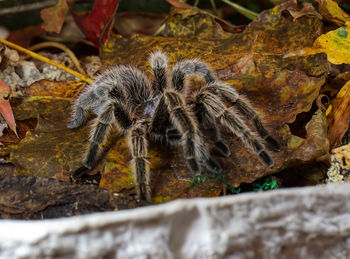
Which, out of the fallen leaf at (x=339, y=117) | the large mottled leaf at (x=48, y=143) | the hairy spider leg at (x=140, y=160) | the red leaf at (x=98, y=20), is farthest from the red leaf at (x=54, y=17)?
the fallen leaf at (x=339, y=117)

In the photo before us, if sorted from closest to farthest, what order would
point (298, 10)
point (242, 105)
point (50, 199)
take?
point (50, 199), point (242, 105), point (298, 10)

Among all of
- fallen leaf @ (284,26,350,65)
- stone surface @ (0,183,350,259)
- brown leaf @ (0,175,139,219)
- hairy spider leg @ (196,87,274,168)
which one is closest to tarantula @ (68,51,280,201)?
hairy spider leg @ (196,87,274,168)

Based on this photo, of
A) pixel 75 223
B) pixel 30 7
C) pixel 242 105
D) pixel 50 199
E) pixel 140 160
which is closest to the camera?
pixel 75 223

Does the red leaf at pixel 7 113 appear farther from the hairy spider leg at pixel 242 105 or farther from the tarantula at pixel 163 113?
the hairy spider leg at pixel 242 105

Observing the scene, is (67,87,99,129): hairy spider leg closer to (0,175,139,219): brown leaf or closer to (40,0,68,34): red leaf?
(0,175,139,219): brown leaf

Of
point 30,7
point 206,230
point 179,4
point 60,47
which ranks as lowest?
point 60,47

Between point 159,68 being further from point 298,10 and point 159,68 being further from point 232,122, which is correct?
point 298,10

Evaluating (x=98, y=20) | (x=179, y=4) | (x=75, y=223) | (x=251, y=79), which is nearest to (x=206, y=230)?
(x=75, y=223)
